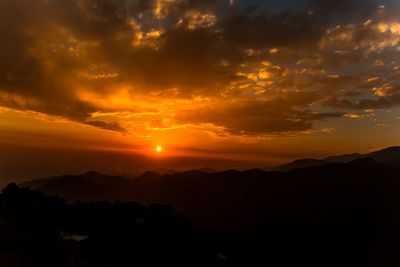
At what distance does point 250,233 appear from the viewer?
9844 centimetres

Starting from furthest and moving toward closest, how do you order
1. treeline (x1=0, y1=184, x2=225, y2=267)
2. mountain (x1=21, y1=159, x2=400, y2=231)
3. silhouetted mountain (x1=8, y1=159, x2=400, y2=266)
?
mountain (x1=21, y1=159, x2=400, y2=231)
silhouetted mountain (x1=8, y1=159, x2=400, y2=266)
treeline (x1=0, y1=184, x2=225, y2=267)

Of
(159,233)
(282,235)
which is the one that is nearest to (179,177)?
(282,235)

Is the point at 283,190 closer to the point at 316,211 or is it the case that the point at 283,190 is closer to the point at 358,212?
the point at 316,211

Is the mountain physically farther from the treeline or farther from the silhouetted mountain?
the treeline

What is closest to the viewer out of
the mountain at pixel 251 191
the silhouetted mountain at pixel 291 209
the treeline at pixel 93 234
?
the treeline at pixel 93 234

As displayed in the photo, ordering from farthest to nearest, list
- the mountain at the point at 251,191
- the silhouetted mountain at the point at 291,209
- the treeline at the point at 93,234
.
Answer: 1. the mountain at the point at 251,191
2. the silhouetted mountain at the point at 291,209
3. the treeline at the point at 93,234

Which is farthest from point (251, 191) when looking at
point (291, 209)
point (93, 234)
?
point (93, 234)

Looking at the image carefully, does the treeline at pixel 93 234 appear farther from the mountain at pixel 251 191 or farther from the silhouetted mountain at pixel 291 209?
the mountain at pixel 251 191

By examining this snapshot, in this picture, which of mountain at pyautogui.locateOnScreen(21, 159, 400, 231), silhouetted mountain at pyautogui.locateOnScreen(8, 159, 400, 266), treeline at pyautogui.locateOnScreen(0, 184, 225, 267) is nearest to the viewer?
treeline at pyautogui.locateOnScreen(0, 184, 225, 267)

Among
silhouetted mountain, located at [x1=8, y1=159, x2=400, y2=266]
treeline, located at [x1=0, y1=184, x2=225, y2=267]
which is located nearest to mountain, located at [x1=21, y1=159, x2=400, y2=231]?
silhouetted mountain, located at [x1=8, y1=159, x2=400, y2=266]

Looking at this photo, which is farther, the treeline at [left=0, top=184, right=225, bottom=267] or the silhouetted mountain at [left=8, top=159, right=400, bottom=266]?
the silhouetted mountain at [left=8, top=159, right=400, bottom=266]

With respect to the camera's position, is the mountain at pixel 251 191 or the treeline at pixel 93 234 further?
the mountain at pixel 251 191

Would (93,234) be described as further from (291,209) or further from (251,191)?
(251,191)

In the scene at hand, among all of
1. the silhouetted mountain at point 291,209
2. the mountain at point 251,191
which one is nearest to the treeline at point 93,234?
the silhouetted mountain at point 291,209
